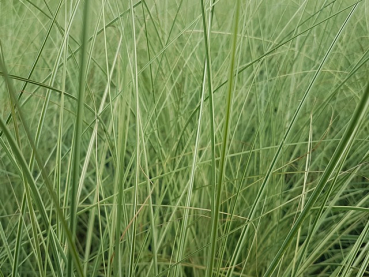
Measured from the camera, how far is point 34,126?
100 centimetres

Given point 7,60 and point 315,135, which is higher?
point 7,60

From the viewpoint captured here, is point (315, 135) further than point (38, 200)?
Yes

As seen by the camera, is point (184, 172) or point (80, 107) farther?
point (184, 172)

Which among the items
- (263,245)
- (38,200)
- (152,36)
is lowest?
(263,245)

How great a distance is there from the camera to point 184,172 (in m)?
0.79

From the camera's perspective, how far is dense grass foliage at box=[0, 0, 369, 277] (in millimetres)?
369

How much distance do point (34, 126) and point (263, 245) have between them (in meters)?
0.59

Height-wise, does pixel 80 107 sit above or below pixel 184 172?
above

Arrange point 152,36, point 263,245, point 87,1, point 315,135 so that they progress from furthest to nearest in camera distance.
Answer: point 152,36, point 315,135, point 263,245, point 87,1

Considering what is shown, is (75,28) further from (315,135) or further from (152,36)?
(315,135)

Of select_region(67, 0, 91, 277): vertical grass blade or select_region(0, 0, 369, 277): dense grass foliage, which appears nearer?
select_region(67, 0, 91, 277): vertical grass blade

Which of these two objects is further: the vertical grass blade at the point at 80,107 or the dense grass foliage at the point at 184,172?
the dense grass foliage at the point at 184,172

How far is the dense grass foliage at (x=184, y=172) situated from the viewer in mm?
369

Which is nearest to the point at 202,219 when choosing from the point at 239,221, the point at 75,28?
the point at 239,221
